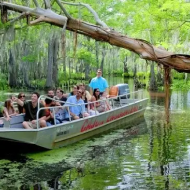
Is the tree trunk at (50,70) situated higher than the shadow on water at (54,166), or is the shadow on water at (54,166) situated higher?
the tree trunk at (50,70)

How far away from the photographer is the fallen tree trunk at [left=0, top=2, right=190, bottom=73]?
11.4 feet

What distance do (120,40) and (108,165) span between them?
5.83 m

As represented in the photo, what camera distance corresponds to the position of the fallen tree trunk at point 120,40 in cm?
347

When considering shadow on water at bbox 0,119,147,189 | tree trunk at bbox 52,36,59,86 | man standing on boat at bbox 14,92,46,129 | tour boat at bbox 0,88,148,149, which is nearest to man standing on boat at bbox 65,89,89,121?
tour boat at bbox 0,88,148,149

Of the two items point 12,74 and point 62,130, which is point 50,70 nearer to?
point 12,74

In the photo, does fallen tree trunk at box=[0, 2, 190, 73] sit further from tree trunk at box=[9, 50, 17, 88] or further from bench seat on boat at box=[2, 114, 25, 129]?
tree trunk at box=[9, 50, 17, 88]

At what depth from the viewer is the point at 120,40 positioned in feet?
12.0

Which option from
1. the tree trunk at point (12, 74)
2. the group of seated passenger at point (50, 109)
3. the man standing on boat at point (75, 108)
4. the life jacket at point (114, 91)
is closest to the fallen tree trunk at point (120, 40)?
the group of seated passenger at point (50, 109)

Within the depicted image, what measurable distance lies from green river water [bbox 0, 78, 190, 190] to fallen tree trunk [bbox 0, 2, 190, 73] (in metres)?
4.13

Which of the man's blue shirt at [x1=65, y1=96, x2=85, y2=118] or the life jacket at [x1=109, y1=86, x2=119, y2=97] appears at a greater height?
the life jacket at [x1=109, y1=86, x2=119, y2=97]

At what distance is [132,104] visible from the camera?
16656 millimetres

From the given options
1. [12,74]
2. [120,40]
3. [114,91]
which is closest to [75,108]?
[114,91]

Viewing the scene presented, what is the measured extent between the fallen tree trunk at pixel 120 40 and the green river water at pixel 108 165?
4128 mm

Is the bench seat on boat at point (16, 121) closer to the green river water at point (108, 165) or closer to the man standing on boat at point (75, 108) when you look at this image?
the green river water at point (108, 165)
